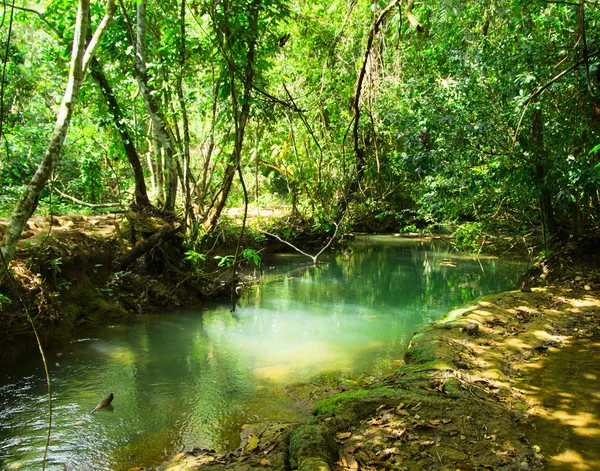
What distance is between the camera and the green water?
175 inches

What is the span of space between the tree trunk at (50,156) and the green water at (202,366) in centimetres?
227

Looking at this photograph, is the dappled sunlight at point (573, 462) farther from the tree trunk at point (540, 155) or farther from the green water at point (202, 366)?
the tree trunk at point (540, 155)

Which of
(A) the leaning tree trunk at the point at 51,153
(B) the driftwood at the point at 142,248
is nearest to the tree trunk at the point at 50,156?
(A) the leaning tree trunk at the point at 51,153

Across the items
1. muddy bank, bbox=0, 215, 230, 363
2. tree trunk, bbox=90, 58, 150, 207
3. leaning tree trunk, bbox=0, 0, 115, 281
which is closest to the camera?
leaning tree trunk, bbox=0, 0, 115, 281

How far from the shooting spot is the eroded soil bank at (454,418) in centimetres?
322

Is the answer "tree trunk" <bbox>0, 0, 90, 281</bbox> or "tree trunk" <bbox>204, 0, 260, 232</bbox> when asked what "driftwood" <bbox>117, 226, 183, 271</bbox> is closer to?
"tree trunk" <bbox>204, 0, 260, 232</bbox>

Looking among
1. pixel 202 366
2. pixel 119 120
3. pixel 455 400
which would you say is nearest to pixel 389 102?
pixel 119 120

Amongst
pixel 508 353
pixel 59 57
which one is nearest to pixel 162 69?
pixel 59 57

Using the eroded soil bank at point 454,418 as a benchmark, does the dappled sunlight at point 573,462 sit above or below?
below

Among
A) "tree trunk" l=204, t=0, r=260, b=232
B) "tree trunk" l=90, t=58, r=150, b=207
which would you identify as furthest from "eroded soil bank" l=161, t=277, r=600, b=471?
"tree trunk" l=90, t=58, r=150, b=207

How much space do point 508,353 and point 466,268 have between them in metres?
8.41

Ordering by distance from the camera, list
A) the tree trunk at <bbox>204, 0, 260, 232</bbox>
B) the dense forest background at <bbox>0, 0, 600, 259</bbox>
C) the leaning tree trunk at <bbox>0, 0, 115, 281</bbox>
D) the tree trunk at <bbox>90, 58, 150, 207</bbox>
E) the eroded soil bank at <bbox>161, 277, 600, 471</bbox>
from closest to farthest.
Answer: the leaning tree trunk at <bbox>0, 0, 115, 281</bbox> < the tree trunk at <bbox>204, 0, 260, 232</bbox> < the eroded soil bank at <bbox>161, 277, 600, 471</bbox> < the dense forest background at <bbox>0, 0, 600, 259</bbox> < the tree trunk at <bbox>90, 58, 150, 207</bbox>

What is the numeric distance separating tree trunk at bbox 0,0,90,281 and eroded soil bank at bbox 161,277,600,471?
6.68ft

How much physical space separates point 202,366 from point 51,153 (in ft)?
13.5
